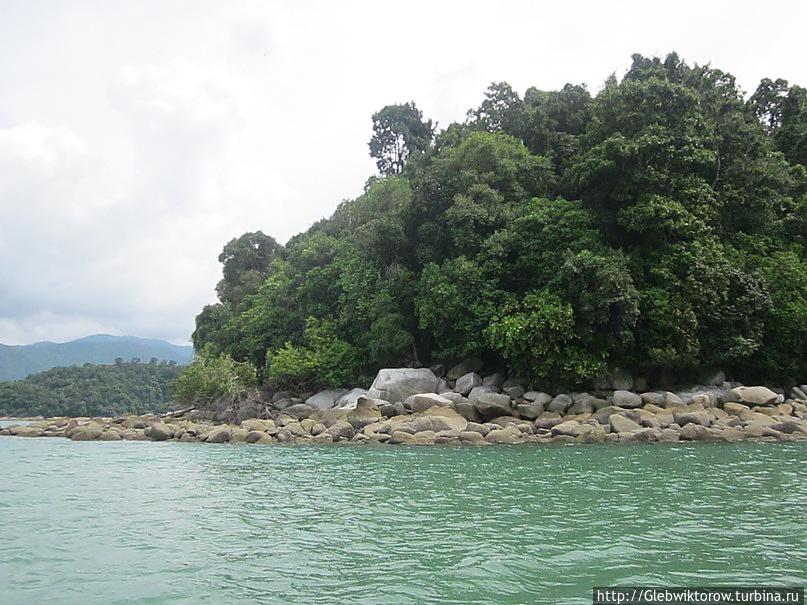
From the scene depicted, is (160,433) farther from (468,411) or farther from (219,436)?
(468,411)

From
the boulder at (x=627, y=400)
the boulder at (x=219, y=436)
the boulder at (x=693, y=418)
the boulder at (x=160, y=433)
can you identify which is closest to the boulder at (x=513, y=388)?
the boulder at (x=627, y=400)

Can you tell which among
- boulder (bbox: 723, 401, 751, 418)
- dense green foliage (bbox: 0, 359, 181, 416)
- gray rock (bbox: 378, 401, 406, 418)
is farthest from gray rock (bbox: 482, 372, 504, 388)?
dense green foliage (bbox: 0, 359, 181, 416)

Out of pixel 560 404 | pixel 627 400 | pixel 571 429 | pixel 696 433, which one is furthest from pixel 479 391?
pixel 696 433

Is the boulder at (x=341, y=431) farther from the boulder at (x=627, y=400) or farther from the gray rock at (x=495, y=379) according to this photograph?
the boulder at (x=627, y=400)

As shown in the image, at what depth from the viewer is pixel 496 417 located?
2225 centimetres

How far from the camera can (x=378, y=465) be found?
48.5 feet

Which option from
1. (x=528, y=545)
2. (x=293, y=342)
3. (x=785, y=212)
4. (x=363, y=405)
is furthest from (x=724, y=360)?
(x=293, y=342)

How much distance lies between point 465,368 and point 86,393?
59.4 meters

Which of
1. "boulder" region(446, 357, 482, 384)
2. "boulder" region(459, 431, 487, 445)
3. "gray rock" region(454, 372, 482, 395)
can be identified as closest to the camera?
→ "boulder" region(459, 431, 487, 445)

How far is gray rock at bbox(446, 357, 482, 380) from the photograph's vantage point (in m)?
26.3

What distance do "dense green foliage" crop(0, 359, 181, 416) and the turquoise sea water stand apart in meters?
56.2

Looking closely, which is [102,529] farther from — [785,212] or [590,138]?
[785,212]

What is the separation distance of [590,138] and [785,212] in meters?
9.41

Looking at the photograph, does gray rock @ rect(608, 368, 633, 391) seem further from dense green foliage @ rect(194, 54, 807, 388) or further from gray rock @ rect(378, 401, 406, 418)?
gray rock @ rect(378, 401, 406, 418)
